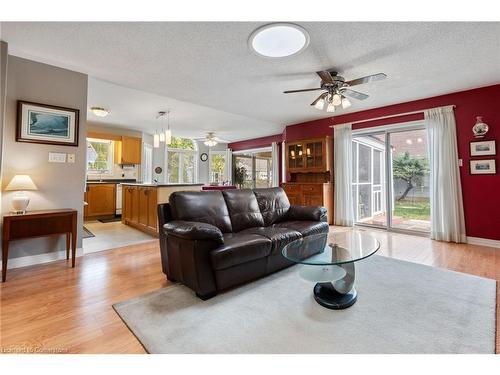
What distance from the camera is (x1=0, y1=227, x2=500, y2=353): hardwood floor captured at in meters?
1.50

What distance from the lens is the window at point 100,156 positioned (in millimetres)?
6404

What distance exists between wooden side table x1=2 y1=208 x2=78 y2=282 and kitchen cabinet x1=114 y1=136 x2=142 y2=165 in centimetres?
409

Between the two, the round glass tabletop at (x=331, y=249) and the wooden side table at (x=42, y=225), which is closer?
the round glass tabletop at (x=331, y=249)

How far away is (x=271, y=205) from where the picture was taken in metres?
3.33

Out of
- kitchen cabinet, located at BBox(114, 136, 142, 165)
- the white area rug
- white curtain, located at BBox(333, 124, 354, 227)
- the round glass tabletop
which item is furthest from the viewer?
kitchen cabinet, located at BBox(114, 136, 142, 165)

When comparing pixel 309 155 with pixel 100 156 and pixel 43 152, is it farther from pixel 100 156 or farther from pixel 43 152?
pixel 100 156

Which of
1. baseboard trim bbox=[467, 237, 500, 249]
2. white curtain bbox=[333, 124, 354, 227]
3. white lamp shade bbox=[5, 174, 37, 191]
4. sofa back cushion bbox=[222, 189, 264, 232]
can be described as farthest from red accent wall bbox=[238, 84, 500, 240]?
white lamp shade bbox=[5, 174, 37, 191]

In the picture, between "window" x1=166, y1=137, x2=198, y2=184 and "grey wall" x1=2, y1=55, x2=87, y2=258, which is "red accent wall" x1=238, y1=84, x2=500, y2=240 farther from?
"window" x1=166, y1=137, x2=198, y2=184

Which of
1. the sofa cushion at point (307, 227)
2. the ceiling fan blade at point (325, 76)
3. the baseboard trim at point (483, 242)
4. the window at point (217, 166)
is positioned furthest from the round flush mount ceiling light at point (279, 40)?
the window at point (217, 166)

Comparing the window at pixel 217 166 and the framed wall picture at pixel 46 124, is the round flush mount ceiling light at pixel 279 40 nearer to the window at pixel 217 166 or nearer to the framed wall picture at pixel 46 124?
the framed wall picture at pixel 46 124

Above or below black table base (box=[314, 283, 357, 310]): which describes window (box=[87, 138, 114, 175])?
above

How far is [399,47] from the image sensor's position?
2.53 m

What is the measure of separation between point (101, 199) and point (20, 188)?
3819 millimetres

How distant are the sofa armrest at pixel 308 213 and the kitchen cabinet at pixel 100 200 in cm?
501
